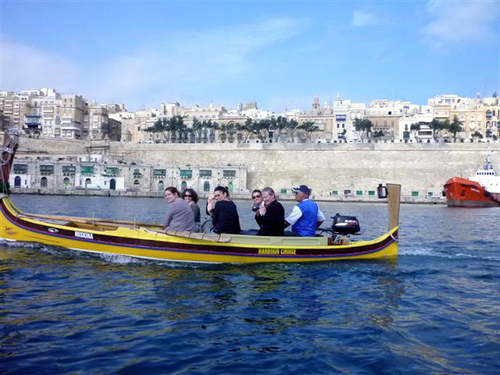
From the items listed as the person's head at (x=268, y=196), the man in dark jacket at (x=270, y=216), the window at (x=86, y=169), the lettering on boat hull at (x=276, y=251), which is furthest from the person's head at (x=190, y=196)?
the window at (x=86, y=169)

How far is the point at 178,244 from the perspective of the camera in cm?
980

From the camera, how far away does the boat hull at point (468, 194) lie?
46.8m

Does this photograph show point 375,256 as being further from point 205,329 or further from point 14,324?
point 14,324

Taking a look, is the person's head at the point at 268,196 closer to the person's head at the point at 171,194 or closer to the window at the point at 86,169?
the person's head at the point at 171,194

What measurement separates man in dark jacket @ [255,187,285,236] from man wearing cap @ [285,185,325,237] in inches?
14.2

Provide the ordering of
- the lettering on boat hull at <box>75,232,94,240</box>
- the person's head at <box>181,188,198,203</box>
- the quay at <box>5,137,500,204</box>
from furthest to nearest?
the quay at <box>5,137,500,204</box>
the person's head at <box>181,188,198,203</box>
the lettering on boat hull at <box>75,232,94,240</box>

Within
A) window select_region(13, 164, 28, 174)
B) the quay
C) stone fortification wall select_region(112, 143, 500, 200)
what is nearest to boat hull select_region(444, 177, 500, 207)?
the quay

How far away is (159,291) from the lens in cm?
784

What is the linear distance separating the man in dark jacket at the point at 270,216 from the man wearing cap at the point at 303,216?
0.36 meters

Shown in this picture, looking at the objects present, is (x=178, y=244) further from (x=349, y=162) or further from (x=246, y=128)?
(x=246, y=128)

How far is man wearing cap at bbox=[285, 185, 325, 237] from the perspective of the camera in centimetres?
1040

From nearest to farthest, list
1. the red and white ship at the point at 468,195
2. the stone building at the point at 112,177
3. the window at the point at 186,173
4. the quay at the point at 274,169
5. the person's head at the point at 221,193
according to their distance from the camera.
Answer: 1. the person's head at the point at 221,193
2. the red and white ship at the point at 468,195
3. the stone building at the point at 112,177
4. the quay at the point at 274,169
5. the window at the point at 186,173

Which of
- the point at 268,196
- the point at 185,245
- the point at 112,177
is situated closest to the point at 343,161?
the point at 112,177

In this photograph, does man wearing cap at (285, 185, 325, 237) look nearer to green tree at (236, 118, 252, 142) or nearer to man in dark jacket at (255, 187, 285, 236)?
man in dark jacket at (255, 187, 285, 236)
